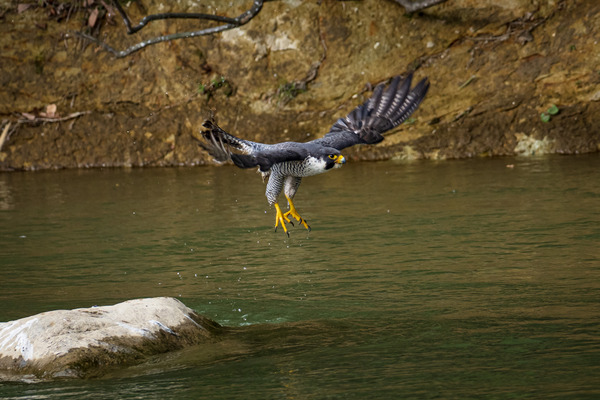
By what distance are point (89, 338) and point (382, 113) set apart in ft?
11.3

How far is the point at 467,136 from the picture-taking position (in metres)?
14.0

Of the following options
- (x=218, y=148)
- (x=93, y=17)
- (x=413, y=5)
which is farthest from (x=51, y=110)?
(x=218, y=148)

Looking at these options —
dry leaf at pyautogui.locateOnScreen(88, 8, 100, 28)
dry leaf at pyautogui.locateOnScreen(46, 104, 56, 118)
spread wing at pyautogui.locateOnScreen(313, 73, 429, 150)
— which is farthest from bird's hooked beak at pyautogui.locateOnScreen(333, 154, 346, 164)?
dry leaf at pyautogui.locateOnScreen(46, 104, 56, 118)

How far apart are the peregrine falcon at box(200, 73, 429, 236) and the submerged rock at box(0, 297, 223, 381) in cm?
120

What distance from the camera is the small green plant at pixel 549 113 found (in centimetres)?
1358

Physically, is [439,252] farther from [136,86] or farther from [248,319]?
[136,86]

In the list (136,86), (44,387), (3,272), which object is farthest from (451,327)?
(136,86)

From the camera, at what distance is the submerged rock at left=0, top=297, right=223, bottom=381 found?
195 inches

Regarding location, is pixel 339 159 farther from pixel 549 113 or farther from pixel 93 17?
pixel 93 17

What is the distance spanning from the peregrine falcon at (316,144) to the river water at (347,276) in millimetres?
907

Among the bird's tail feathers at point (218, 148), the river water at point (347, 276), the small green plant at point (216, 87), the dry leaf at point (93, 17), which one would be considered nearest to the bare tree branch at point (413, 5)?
the river water at point (347, 276)

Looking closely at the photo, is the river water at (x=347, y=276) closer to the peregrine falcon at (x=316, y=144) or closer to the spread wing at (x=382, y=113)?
the peregrine falcon at (x=316, y=144)

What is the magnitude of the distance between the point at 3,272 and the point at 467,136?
849 centimetres

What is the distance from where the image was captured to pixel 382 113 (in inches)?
291
